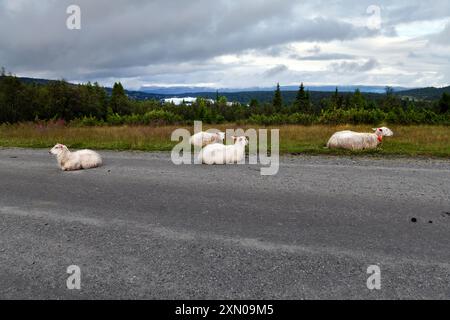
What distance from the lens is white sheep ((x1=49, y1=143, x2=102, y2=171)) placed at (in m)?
10.6

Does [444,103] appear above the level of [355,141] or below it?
above

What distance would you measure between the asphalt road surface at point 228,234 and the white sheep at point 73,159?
1.10m

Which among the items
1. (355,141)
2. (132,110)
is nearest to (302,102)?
(132,110)

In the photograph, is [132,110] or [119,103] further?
[132,110]

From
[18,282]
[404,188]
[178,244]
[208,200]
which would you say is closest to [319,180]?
[404,188]

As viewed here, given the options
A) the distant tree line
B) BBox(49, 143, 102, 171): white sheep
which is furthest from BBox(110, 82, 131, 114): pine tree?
BBox(49, 143, 102, 171): white sheep

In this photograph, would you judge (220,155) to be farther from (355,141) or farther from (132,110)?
(132,110)

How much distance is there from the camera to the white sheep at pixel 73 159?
34.9 feet

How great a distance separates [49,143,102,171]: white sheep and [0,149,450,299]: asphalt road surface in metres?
1.10

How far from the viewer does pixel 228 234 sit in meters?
5.57

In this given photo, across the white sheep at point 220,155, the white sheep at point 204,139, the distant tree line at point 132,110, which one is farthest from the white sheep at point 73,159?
the distant tree line at point 132,110

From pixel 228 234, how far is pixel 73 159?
272 inches

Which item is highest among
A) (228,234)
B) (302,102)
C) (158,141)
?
(302,102)

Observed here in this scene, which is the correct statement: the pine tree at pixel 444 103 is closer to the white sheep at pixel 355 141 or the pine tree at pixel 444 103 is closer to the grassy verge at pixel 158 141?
the grassy verge at pixel 158 141
